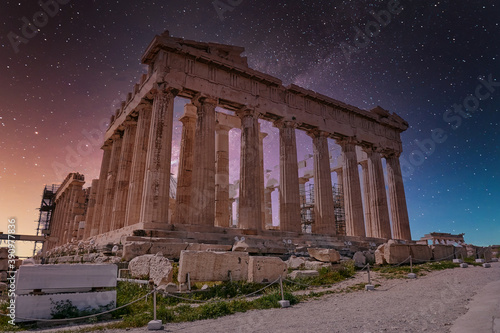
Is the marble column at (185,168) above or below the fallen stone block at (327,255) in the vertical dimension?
above

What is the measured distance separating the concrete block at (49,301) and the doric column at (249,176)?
11971mm

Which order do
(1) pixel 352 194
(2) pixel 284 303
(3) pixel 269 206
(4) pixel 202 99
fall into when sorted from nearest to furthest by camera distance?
(2) pixel 284 303 < (4) pixel 202 99 < (1) pixel 352 194 < (3) pixel 269 206

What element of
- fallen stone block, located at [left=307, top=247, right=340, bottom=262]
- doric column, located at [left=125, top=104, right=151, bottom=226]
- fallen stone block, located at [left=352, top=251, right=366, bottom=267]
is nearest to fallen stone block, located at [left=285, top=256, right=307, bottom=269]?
fallen stone block, located at [left=307, top=247, right=340, bottom=262]

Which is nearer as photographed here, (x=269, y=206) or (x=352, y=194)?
(x=352, y=194)

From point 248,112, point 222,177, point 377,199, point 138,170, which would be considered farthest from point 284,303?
point 377,199

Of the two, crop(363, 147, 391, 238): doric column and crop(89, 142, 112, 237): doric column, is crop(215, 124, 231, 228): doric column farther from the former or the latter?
crop(363, 147, 391, 238): doric column

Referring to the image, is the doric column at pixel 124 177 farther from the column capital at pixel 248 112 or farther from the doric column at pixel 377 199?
the doric column at pixel 377 199

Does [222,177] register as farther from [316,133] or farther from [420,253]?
[420,253]

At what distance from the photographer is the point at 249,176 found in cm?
1942

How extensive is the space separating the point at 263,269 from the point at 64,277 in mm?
5448

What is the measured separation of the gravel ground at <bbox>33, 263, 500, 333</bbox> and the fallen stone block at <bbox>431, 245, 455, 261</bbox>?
27.5ft

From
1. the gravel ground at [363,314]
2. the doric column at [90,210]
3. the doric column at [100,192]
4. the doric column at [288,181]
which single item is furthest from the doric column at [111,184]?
the gravel ground at [363,314]

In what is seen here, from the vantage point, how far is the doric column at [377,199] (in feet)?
85.6

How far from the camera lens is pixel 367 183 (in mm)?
28625
